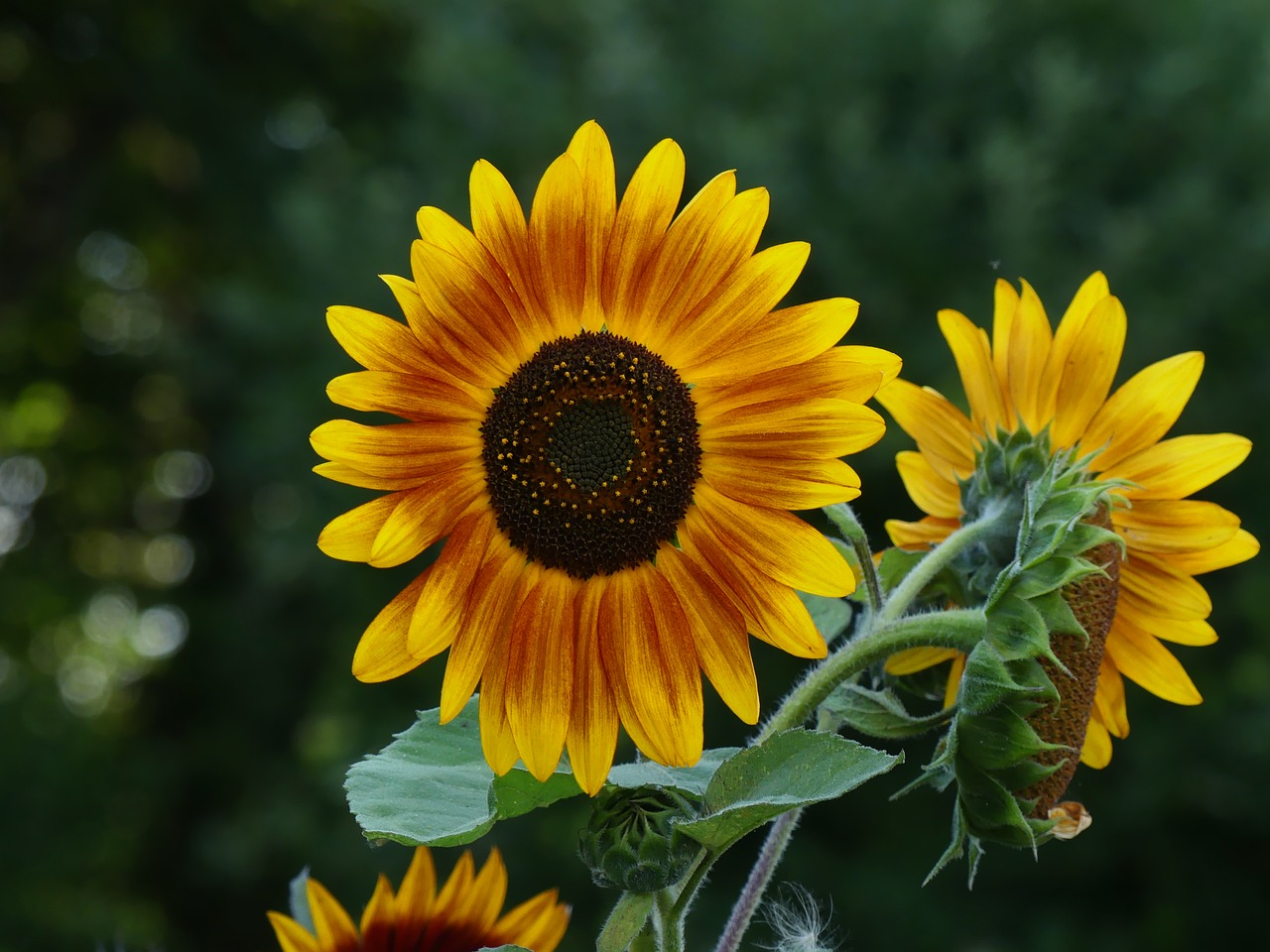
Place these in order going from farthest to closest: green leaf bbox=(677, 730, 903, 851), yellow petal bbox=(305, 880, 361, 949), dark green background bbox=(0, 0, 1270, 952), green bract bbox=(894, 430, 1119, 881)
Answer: dark green background bbox=(0, 0, 1270, 952) < yellow petal bbox=(305, 880, 361, 949) < green bract bbox=(894, 430, 1119, 881) < green leaf bbox=(677, 730, 903, 851)

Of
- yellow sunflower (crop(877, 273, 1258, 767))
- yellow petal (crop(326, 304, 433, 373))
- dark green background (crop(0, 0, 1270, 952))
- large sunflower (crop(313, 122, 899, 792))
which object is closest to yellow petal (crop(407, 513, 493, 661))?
large sunflower (crop(313, 122, 899, 792))

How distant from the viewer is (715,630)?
80 centimetres

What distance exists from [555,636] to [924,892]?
4249mm

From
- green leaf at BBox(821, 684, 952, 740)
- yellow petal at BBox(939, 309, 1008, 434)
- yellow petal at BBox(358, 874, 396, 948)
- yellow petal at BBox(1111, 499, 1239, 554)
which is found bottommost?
yellow petal at BBox(358, 874, 396, 948)

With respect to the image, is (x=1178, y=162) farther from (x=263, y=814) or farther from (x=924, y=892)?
(x=263, y=814)

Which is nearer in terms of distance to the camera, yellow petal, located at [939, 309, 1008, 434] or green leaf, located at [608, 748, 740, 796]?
green leaf, located at [608, 748, 740, 796]

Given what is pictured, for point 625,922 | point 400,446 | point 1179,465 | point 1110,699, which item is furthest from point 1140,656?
point 400,446

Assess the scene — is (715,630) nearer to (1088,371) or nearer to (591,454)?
(591,454)

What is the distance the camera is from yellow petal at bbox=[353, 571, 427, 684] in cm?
74

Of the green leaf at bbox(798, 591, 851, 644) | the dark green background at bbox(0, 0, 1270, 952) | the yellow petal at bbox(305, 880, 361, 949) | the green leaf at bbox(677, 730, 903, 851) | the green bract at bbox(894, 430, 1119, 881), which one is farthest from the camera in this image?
the dark green background at bbox(0, 0, 1270, 952)

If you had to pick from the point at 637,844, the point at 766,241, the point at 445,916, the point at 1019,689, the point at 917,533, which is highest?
the point at 766,241

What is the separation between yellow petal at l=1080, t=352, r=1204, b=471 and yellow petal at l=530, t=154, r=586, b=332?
44 cm

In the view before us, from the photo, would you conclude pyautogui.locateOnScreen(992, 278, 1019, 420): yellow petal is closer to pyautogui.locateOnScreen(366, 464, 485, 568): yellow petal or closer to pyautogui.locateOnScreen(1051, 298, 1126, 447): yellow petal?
pyautogui.locateOnScreen(1051, 298, 1126, 447): yellow petal

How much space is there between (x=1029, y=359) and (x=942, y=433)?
0.09 m
